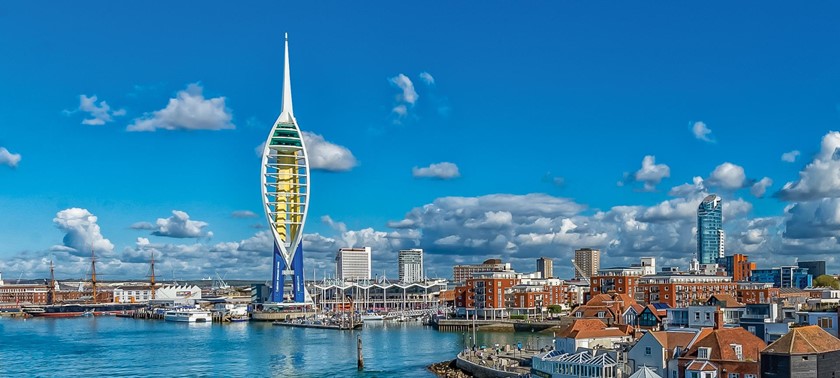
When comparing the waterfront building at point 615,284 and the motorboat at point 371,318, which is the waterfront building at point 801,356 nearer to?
the waterfront building at point 615,284

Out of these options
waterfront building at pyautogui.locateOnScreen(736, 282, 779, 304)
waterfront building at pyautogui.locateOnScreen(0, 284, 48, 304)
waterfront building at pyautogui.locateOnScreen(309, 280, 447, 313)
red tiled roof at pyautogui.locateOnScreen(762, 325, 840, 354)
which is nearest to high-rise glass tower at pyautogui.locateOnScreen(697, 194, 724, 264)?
waterfront building at pyautogui.locateOnScreen(309, 280, 447, 313)

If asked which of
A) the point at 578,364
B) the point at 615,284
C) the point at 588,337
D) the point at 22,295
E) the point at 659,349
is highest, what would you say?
the point at 659,349

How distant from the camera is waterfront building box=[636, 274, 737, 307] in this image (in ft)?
244

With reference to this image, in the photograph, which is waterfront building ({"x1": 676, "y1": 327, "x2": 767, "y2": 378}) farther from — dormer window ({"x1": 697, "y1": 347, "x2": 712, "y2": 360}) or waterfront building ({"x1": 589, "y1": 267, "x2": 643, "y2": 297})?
Result: waterfront building ({"x1": 589, "y1": 267, "x2": 643, "y2": 297})

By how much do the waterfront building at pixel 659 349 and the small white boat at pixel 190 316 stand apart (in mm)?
78393

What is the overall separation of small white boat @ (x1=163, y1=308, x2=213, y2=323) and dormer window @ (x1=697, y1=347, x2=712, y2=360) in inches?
3190

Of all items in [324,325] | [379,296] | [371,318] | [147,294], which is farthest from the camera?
[147,294]

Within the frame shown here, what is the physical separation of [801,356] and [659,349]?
4.93 m

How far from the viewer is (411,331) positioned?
75.6m

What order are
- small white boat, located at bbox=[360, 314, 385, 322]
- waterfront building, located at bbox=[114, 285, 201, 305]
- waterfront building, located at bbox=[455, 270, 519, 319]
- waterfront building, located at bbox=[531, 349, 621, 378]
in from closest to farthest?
1. waterfront building, located at bbox=[531, 349, 621, 378]
2. waterfront building, located at bbox=[455, 270, 519, 319]
3. small white boat, located at bbox=[360, 314, 385, 322]
4. waterfront building, located at bbox=[114, 285, 201, 305]

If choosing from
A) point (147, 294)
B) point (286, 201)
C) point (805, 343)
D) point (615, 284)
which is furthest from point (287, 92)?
point (805, 343)

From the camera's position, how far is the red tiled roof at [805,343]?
78.6 ft

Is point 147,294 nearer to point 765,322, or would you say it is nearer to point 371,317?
point 371,317

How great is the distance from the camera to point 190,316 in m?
102
